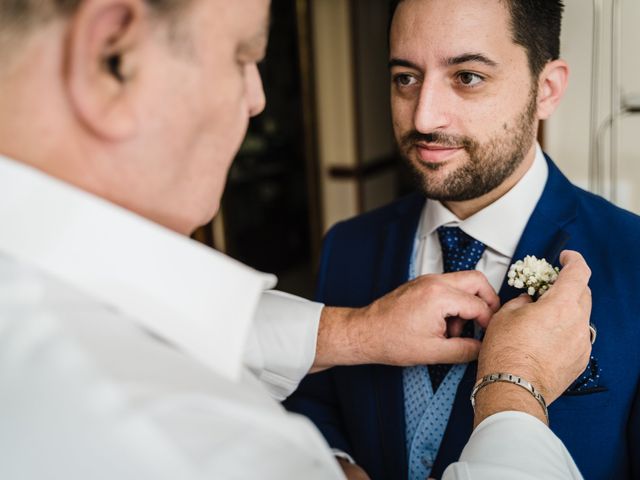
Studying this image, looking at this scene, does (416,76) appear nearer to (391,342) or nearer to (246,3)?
(391,342)

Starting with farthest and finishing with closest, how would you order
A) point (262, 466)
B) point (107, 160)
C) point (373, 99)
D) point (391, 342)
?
point (373, 99), point (391, 342), point (107, 160), point (262, 466)

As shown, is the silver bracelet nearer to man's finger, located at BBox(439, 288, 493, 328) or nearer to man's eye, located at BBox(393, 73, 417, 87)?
man's finger, located at BBox(439, 288, 493, 328)

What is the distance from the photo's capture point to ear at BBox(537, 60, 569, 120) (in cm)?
153

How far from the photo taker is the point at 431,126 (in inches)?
56.4

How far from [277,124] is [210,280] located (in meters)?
4.91

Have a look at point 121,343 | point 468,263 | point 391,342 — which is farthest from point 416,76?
point 121,343

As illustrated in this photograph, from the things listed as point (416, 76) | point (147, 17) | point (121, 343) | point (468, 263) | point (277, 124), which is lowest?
point (277, 124)

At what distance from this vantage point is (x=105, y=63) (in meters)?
0.64

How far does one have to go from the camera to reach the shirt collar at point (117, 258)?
2.08ft

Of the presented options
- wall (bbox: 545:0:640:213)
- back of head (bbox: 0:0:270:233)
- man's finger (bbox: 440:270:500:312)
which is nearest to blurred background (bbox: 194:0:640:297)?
wall (bbox: 545:0:640:213)

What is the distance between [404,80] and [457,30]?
17 cm

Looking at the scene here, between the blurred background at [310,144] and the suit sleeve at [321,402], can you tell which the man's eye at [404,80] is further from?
the blurred background at [310,144]

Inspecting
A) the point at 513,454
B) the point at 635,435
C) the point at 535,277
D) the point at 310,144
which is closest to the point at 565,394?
the point at 635,435

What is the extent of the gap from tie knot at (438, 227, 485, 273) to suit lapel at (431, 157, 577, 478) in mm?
100
